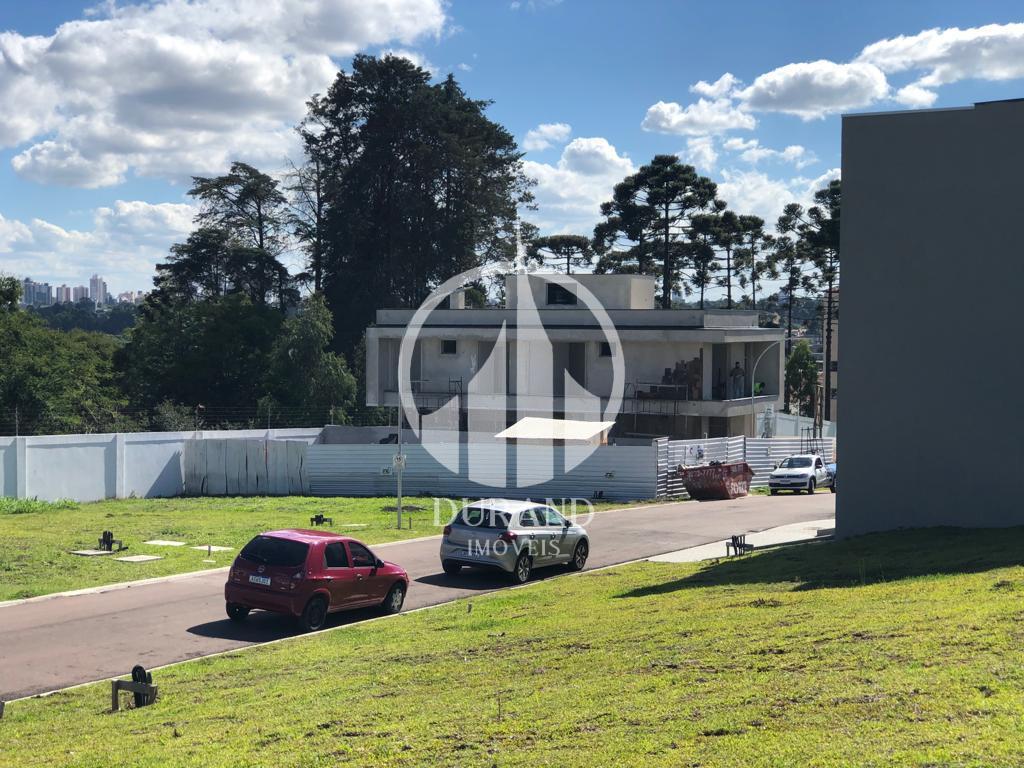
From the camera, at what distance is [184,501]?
36562mm

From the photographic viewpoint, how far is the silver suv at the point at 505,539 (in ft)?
68.7

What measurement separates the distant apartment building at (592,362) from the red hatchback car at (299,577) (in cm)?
3205

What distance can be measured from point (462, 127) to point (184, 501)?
42.9 m

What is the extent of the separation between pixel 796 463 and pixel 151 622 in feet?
100

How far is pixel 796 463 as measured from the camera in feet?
138

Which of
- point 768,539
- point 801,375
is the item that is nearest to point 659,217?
point 801,375

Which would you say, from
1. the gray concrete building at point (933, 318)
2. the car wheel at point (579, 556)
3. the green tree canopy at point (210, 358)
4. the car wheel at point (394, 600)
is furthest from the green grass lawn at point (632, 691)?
the green tree canopy at point (210, 358)

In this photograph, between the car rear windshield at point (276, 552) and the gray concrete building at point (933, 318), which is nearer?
the car rear windshield at point (276, 552)

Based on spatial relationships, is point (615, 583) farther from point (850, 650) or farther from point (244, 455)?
point (244, 455)

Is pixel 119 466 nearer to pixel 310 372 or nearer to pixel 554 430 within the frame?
pixel 554 430

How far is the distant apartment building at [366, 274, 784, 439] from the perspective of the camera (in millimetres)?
48594

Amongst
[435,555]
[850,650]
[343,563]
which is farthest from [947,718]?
[435,555]

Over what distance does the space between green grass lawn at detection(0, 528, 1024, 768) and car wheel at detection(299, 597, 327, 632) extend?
465 mm

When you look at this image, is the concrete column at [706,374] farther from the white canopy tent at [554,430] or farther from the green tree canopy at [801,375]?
the green tree canopy at [801,375]
